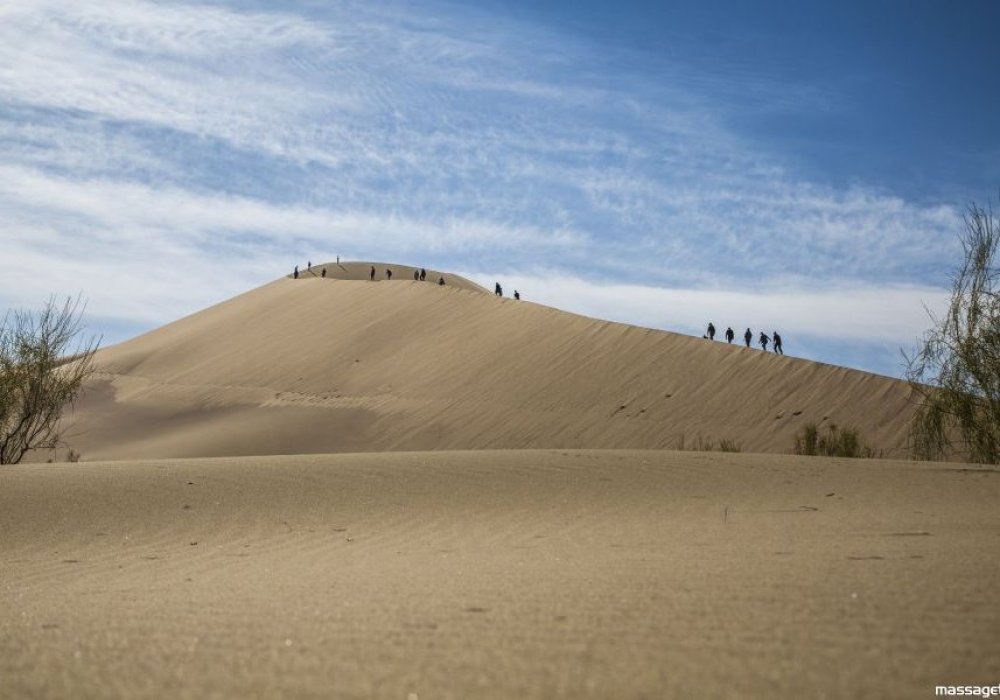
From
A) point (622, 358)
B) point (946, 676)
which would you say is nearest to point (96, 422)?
point (622, 358)

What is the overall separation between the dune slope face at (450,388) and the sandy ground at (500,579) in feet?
50.0

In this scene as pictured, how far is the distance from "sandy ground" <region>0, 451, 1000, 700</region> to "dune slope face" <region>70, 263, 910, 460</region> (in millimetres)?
15247

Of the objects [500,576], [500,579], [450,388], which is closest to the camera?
[500,579]

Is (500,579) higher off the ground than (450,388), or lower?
lower

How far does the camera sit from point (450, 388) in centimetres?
3375

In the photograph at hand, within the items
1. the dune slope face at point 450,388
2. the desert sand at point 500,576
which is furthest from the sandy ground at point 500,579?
the dune slope face at point 450,388

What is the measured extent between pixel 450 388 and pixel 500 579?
91.0 ft

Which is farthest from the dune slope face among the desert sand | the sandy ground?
the sandy ground

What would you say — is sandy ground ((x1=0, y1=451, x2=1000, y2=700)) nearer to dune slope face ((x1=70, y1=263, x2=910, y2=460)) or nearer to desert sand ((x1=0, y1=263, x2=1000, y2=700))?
desert sand ((x1=0, y1=263, x2=1000, y2=700))

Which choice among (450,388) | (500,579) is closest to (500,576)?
(500,579)

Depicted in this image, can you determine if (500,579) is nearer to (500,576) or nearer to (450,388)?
(500,576)

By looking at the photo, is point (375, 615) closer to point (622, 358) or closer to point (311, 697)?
point (311, 697)

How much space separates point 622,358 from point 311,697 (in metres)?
30.3

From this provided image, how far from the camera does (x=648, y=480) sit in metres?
12.1
